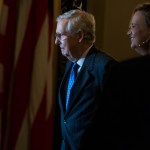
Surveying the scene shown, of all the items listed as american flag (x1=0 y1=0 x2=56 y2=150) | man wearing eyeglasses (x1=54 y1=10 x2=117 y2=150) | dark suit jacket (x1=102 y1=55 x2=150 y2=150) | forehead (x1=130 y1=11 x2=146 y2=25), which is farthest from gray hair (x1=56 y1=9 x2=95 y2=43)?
dark suit jacket (x1=102 y1=55 x2=150 y2=150)

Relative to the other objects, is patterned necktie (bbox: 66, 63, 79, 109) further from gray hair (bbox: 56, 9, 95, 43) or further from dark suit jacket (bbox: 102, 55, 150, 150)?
dark suit jacket (bbox: 102, 55, 150, 150)

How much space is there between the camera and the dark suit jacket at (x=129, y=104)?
0.94 metres

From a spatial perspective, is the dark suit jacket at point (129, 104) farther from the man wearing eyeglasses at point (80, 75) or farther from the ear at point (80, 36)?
the ear at point (80, 36)

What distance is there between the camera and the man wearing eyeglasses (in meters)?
1.96

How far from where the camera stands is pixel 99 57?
6.70 feet

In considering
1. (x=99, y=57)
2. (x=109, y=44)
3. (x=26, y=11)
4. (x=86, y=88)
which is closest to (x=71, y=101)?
(x=86, y=88)

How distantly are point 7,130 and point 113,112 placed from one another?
60 cm

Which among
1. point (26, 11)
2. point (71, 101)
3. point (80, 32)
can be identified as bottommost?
point (71, 101)

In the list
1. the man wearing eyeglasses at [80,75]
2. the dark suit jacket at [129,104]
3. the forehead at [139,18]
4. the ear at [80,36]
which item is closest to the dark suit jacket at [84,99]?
the man wearing eyeglasses at [80,75]

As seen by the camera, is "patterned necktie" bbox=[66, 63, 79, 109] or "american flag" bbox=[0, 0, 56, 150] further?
"patterned necktie" bbox=[66, 63, 79, 109]

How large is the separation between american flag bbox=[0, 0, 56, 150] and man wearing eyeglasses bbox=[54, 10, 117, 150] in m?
0.47

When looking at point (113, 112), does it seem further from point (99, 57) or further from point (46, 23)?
point (99, 57)

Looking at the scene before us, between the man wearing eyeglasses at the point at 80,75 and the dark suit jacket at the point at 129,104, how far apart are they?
0.88 metres

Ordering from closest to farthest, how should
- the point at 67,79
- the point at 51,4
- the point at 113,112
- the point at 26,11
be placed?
1. the point at 113,112
2. the point at 26,11
3. the point at 51,4
4. the point at 67,79
